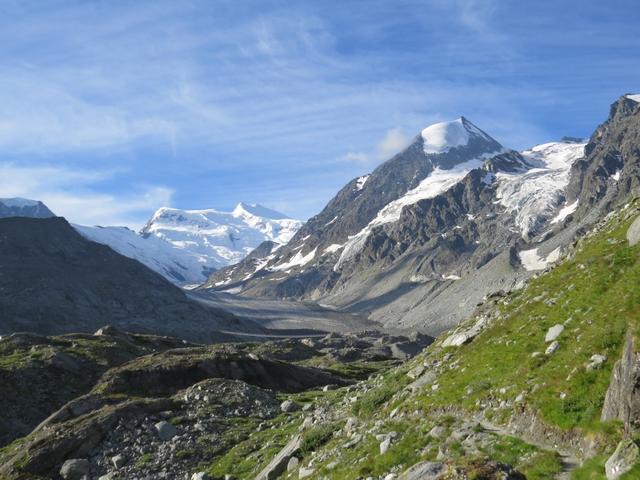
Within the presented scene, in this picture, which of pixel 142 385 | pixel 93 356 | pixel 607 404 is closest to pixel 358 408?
pixel 607 404

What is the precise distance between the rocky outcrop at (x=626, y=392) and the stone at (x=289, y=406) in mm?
26293

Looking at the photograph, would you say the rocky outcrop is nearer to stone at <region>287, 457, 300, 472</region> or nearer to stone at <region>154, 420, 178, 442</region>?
stone at <region>287, 457, 300, 472</region>

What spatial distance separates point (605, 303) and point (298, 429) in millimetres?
16631

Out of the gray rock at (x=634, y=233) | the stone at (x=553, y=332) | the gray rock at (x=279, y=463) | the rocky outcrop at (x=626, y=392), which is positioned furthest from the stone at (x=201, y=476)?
the gray rock at (x=634, y=233)

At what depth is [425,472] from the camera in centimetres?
1577

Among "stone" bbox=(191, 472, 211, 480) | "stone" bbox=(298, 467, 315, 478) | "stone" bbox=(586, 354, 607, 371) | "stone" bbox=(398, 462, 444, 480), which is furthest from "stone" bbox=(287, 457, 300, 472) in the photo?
"stone" bbox=(586, 354, 607, 371)

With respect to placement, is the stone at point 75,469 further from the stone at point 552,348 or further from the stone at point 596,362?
the stone at point 596,362

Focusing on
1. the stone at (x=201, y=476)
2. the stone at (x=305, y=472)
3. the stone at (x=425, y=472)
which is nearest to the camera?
the stone at (x=425, y=472)

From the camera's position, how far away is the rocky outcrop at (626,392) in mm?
14641

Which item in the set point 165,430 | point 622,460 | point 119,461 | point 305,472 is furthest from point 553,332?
point 119,461

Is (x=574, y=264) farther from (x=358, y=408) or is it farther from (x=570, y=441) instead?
(x=570, y=441)

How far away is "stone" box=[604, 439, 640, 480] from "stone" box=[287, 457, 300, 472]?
1394 cm

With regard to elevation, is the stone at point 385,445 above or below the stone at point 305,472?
above

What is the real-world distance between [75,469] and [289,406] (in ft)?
44.9
